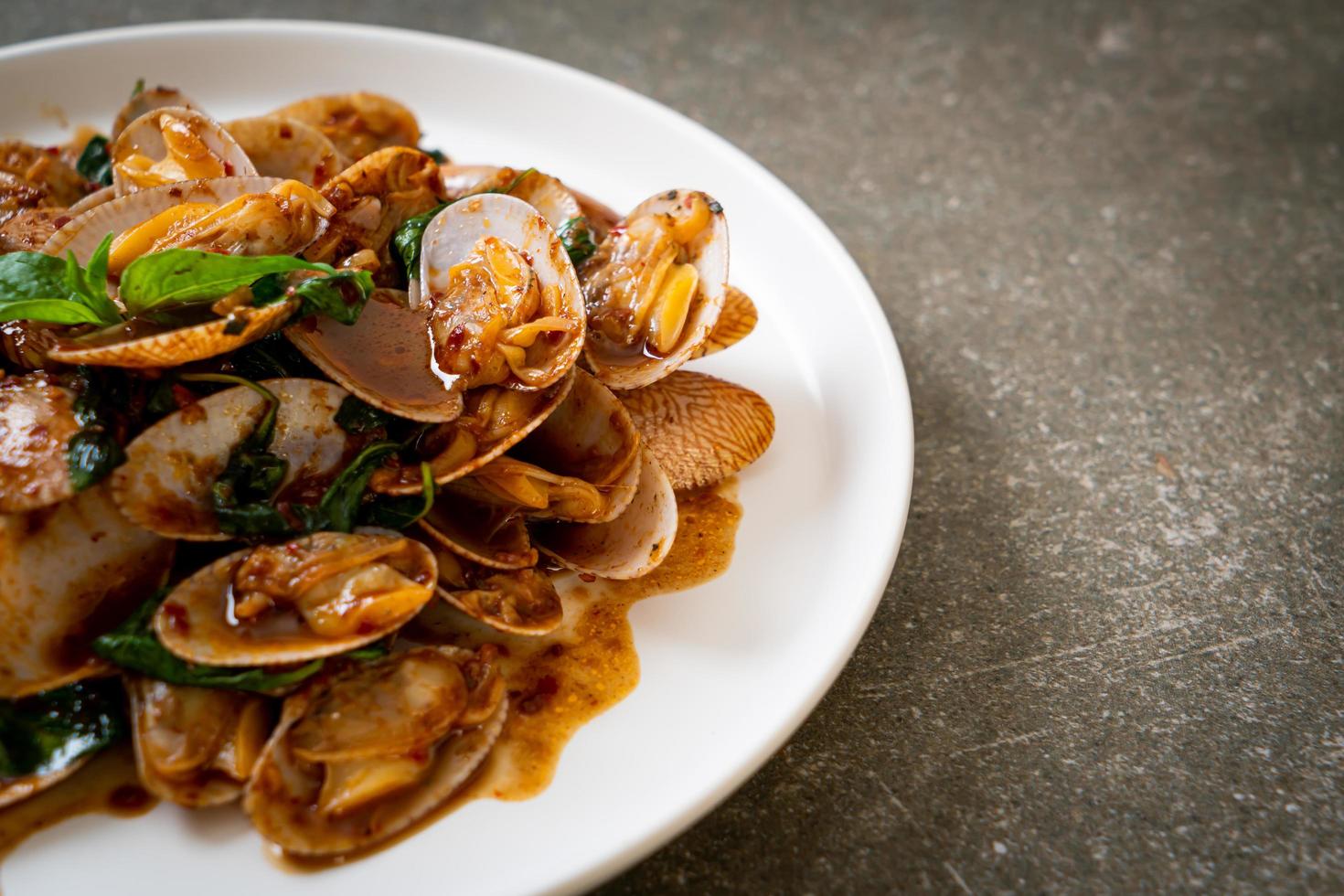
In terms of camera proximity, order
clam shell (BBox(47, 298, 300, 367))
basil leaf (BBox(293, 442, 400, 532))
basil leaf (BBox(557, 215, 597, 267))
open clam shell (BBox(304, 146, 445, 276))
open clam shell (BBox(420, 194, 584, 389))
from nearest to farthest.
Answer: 1. clam shell (BBox(47, 298, 300, 367))
2. basil leaf (BBox(293, 442, 400, 532))
3. open clam shell (BBox(420, 194, 584, 389))
4. open clam shell (BBox(304, 146, 445, 276))
5. basil leaf (BBox(557, 215, 597, 267))

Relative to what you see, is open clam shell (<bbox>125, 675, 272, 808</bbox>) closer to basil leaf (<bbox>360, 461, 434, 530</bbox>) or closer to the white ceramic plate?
the white ceramic plate

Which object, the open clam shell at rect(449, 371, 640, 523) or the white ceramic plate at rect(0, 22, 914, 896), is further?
the open clam shell at rect(449, 371, 640, 523)

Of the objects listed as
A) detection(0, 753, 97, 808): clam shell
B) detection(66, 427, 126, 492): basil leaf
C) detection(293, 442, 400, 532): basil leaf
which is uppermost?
detection(66, 427, 126, 492): basil leaf

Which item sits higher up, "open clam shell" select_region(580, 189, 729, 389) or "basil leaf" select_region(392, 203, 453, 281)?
"basil leaf" select_region(392, 203, 453, 281)

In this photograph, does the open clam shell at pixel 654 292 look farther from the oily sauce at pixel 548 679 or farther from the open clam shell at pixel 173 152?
the open clam shell at pixel 173 152

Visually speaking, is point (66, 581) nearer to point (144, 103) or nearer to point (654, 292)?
point (654, 292)

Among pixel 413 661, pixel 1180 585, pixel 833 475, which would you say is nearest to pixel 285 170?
pixel 413 661

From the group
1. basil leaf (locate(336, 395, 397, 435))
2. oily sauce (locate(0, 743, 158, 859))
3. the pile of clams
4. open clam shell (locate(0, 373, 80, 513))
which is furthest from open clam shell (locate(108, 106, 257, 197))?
oily sauce (locate(0, 743, 158, 859))
